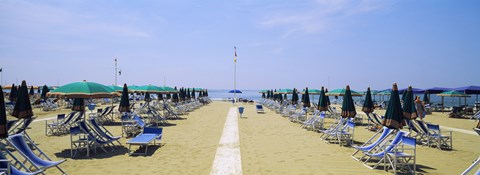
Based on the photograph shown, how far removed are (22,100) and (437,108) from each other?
3019cm

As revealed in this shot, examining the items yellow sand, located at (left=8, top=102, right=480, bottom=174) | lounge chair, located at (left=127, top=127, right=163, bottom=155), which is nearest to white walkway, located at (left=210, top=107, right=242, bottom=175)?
yellow sand, located at (left=8, top=102, right=480, bottom=174)

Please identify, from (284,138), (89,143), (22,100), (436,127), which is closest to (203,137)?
(284,138)

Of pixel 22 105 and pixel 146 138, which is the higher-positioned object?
pixel 22 105

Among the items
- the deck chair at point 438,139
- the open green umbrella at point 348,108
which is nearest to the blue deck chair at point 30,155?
Result: the open green umbrella at point 348,108

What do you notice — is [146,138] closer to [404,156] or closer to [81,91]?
[81,91]

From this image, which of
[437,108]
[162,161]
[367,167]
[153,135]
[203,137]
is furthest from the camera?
[437,108]

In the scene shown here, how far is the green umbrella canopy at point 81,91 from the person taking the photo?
27.3 ft

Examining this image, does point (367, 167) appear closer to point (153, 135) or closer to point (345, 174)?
point (345, 174)

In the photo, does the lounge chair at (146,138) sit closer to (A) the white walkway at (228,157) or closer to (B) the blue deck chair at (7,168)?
(A) the white walkway at (228,157)

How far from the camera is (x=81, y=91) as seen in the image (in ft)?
27.7

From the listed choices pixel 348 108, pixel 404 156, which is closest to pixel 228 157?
pixel 404 156

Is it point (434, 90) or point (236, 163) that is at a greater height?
point (434, 90)

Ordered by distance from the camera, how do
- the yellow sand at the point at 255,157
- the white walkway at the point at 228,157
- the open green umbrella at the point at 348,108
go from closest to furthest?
the white walkway at the point at 228,157 → the yellow sand at the point at 255,157 → the open green umbrella at the point at 348,108

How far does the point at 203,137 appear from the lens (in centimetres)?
1097
